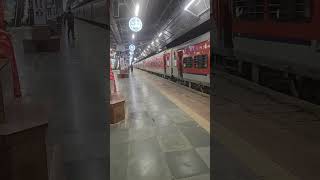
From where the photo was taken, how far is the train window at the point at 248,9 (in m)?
7.76

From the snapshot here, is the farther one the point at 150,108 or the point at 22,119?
the point at 150,108

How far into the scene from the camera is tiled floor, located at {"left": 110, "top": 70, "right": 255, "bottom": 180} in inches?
161

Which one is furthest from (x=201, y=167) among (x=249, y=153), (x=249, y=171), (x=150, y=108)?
(x=150, y=108)

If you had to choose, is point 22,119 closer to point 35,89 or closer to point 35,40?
point 35,89

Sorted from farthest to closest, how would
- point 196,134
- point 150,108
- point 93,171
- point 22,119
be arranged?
1. point 150,108
2. point 196,134
3. point 93,171
4. point 22,119

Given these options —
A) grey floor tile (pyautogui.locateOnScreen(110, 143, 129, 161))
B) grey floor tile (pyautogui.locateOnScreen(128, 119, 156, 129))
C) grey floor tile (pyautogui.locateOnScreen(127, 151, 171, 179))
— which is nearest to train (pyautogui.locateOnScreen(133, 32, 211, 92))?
grey floor tile (pyautogui.locateOnScreen(128, 119, 156, 129))

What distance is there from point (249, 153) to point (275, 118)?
120 inches

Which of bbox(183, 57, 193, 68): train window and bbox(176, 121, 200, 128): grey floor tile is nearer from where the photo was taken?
bbox(176, 121, 200, 128): grey floor tile

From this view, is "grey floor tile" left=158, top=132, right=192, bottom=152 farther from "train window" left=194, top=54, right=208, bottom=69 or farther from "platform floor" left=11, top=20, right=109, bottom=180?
"train window" left=194, top=54, right=208, bottom=69

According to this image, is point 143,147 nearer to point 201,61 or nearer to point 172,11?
point 201,61

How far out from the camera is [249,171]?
411 centimetres

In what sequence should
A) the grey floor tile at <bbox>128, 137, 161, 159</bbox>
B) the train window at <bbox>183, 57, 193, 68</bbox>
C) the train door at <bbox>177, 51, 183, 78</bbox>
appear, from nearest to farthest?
the grey floor tile at <bbox>128, 137, 161, 159</bbox>, the train window at <bbox>183, 57, 193, 68</bbox>, the train door at <bbox>177, 51, 183, 78</bbox>

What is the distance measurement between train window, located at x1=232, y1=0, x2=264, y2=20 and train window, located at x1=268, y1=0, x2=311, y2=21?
0.98 feet

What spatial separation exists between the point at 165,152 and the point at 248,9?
4.76 m
